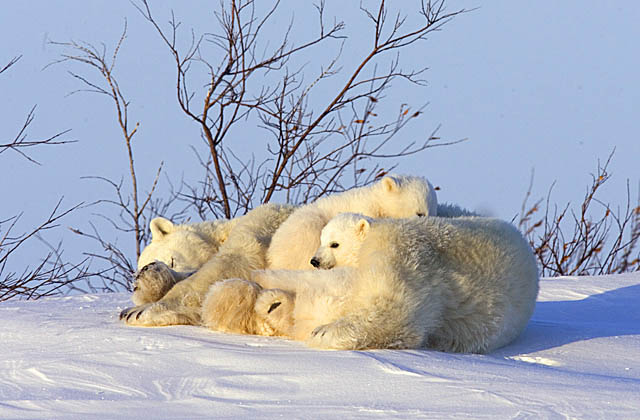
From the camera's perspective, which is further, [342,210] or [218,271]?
[342,210]

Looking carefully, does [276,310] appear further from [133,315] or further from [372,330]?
[133,315]

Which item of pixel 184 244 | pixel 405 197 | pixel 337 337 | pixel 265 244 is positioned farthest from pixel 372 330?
pixel 184 244

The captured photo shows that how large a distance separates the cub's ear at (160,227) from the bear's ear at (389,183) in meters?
1.41

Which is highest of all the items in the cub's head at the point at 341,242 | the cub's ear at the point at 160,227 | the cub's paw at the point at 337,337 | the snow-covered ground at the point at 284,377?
the cub's ear at the point at 160,227

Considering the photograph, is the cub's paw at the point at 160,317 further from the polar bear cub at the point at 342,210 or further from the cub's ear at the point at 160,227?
the cub's ear at the point at 160,227

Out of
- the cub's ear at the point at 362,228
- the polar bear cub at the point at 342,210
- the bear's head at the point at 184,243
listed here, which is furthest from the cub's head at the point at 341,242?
the bear's head at the point at 184,243

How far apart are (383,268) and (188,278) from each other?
4.51ft

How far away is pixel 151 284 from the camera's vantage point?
4355 millimetres

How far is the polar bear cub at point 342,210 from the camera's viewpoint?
14.2ft

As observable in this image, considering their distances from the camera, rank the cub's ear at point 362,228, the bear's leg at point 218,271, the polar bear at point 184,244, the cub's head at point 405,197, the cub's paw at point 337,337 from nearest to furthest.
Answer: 1. the cub's paw at point 337,337
2. the cub's ear at point 362,228
3. the bear's leg at point 218,271
4. the cub's head at point 405,197
5. the polar bear at point 184,244

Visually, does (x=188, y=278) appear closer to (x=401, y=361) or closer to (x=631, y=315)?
(x=401, y=361)

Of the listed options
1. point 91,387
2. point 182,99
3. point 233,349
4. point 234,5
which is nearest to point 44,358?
point 91,387

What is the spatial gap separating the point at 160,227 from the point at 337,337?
222cm

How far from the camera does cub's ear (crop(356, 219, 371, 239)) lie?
3820 millimetres
